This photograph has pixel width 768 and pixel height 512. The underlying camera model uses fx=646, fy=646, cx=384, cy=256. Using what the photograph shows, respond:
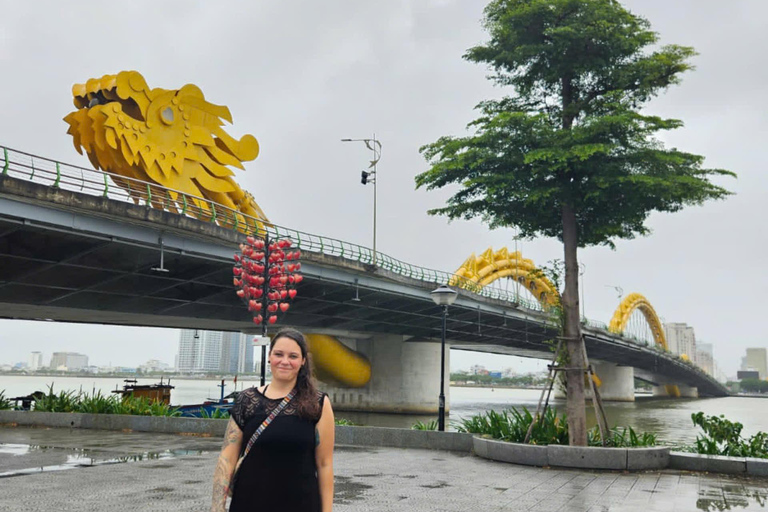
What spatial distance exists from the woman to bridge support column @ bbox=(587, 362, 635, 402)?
97.6 meters

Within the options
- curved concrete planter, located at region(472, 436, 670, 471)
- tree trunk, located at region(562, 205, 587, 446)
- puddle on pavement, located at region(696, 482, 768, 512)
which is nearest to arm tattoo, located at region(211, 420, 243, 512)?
puddle on pavement, located at region(696, 482, 768, 512)

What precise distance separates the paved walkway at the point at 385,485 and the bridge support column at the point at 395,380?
126 ft

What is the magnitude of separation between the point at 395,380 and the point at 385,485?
4320 centimetres

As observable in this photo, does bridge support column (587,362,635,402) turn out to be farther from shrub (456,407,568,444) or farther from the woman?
the woman

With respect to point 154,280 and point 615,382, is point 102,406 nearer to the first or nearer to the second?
point 154,280

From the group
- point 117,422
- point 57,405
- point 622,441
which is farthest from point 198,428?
point 622,441

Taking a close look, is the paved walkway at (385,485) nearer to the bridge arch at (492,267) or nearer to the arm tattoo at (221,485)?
the arm tattoo at (221,485)

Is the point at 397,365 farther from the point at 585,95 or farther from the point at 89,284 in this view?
the point at 585,95

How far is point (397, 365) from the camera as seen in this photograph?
53.6m

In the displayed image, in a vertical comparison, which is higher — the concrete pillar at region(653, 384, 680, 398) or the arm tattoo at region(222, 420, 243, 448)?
the arm tattoo at region(222, 420, 243, 448)

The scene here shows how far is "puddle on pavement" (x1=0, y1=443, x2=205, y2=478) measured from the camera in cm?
1146

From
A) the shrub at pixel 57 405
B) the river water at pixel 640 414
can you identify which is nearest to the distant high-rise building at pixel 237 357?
the river water at pixel 640 414

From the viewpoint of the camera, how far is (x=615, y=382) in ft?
317

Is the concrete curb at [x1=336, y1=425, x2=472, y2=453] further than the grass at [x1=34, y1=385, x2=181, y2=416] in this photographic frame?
No
